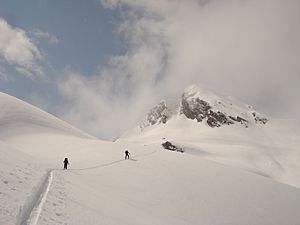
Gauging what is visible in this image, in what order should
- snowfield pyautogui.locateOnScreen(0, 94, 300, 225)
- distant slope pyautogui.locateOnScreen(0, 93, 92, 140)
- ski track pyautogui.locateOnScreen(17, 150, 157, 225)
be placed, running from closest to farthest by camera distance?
ski track pyautogui.locateOnScreen(17, 150, 157, 225) < snowfield pyautogui.locateOnScreen(0, 94, 300, 225) < distant slope pyautogui.locateOnScreen(0, 93, 92, 140)

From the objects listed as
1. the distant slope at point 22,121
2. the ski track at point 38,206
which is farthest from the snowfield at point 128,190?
the distant slope at point 22,121

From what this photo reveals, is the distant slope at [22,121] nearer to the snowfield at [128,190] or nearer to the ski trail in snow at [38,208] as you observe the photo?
the snowfield at [128,190]

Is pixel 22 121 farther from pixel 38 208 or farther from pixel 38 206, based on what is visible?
pixel 38 208

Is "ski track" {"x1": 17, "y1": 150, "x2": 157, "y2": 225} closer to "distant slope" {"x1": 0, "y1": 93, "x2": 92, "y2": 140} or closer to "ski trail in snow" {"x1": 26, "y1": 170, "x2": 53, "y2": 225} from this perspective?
"ski trail in snow" {"x1": 26, "y1": 170, "x2": 53, "y2": 225}

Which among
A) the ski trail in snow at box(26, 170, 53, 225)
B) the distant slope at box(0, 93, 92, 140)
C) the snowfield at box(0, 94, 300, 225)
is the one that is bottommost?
the ski trail in snow at box(26, 170, 53, 225)

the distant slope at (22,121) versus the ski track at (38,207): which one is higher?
the distant slope at (22,121)

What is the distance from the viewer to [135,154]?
54438 millimetres

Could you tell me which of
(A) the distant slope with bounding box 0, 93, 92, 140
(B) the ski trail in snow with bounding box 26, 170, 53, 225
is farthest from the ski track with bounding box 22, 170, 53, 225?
(A) the distant slope with bounding box 0, 93, 92, 140

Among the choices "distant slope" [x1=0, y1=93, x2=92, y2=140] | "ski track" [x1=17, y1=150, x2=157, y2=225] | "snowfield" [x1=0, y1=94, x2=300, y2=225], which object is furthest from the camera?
"distant slope" [x1=0, y1=93, x2=92, y2=140]

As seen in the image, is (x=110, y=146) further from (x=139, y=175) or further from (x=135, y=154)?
(x=139, y=175)

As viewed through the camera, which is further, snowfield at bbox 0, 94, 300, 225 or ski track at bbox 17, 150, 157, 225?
snowfield at bbox 0, 94, 300, 225

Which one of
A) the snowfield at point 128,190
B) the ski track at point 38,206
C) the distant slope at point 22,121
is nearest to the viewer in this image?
the ski track at point 38,206

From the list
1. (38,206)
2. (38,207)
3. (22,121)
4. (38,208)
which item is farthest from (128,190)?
(22,121)

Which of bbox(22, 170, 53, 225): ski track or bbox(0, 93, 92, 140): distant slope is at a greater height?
bbox(0, 93, 92, 140): distant slope
